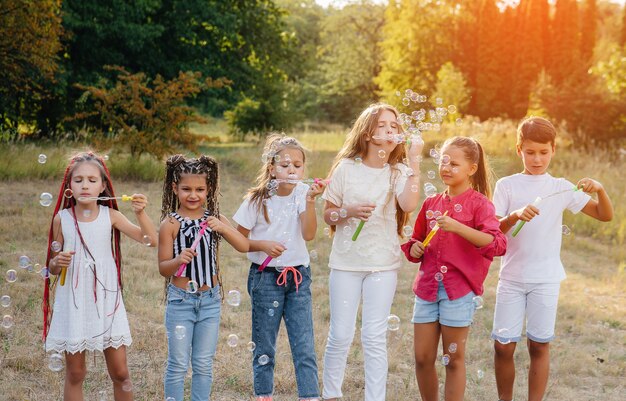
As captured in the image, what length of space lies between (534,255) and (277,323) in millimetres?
1347

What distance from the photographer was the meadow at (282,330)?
175 inches

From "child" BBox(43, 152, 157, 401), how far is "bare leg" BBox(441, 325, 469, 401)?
1.46 metres

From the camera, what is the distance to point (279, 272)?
378cm

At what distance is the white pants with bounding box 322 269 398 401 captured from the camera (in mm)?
3660

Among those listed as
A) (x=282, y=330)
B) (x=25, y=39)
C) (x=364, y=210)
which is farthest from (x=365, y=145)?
(x=25, y=39)

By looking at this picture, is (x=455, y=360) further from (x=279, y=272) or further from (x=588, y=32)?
(x=588, y=32)

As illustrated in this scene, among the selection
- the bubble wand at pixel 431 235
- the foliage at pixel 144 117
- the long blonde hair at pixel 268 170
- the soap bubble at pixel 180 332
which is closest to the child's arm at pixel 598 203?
the bubble wand at pixel 431 235

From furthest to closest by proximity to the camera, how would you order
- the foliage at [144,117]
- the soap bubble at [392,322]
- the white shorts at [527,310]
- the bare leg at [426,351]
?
the foliage at [144,117], the soap bubble at [392,322], the white shorts at [527,310], the bare leg at [426,351]

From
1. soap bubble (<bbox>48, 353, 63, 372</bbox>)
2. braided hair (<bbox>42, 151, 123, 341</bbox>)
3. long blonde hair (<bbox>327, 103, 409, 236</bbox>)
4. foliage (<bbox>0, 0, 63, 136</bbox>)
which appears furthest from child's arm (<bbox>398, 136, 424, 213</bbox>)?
foliage (<bbox>0, 0, 63, 136</bbox>)

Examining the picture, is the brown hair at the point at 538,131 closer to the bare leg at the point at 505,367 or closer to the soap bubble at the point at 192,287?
the bare leg at the point at 505,367

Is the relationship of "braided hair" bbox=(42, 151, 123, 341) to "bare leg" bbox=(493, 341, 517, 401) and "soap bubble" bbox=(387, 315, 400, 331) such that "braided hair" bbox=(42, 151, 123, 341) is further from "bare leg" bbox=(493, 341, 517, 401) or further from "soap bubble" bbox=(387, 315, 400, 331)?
"bare leg" bbox=(493, 341, 517, 401)

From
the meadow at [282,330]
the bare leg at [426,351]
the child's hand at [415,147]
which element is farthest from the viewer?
the meadow at [282,330]

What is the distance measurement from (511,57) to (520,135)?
26.5m

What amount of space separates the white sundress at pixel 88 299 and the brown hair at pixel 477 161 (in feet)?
5.67
